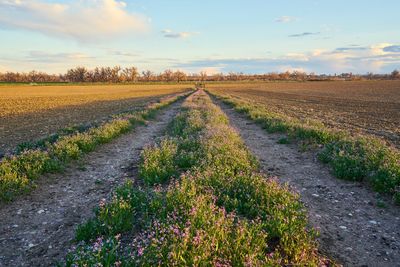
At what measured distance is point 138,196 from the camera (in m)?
7.53

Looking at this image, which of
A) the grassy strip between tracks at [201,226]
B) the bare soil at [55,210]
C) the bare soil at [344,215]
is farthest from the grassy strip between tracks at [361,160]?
the bare soil at [55,210]

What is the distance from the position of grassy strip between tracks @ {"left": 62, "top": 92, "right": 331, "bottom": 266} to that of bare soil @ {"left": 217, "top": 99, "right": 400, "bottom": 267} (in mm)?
552

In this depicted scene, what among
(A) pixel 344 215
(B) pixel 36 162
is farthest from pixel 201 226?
(B) pixel 36 162

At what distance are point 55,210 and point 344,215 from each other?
7.04m

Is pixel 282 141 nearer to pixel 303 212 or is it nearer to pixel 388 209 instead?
pixel 388 209

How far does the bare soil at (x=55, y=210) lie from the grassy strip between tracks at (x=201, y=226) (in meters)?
0.62

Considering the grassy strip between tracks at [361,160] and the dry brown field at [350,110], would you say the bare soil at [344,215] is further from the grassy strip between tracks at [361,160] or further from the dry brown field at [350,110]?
the dry brown field at [350,110]

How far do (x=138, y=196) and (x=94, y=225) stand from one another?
1585 mm

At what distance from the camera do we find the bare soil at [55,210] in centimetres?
576

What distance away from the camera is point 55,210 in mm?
7703

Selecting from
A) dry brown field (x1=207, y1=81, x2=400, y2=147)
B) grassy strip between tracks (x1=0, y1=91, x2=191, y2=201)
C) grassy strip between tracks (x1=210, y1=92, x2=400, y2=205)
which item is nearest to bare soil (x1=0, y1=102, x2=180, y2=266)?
grassy strip between tracks (x1=0, y1=91, x2=191, y2=201)

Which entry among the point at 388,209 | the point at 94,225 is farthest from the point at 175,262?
the point at 388,209

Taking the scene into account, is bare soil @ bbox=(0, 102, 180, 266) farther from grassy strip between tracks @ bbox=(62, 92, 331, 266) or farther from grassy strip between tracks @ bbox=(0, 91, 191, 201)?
grassy strip between tracks @ bbox=(62, 92, 331, 266)

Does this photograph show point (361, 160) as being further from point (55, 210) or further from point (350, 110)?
point (350, 110)
